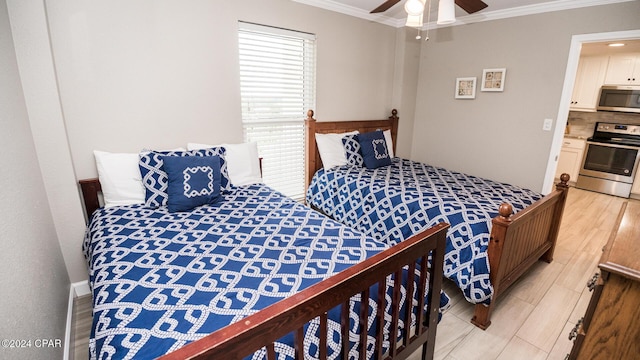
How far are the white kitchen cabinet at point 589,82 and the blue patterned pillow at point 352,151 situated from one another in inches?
147

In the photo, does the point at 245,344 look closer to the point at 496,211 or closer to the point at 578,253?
the point at 496,211

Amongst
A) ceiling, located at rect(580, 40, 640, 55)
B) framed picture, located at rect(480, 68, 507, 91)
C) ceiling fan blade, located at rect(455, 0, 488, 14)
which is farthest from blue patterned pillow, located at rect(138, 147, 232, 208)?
ceiling, located at rect(580, 40, 640, 55)

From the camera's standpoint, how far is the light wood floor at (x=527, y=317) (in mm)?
1846

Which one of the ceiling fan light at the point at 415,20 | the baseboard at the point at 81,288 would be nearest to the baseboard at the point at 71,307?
the baseboard at the point at 81,288

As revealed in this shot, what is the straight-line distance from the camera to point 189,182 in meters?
2.14

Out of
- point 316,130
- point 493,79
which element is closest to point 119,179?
point 316,130

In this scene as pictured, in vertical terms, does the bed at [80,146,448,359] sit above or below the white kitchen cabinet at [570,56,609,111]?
below

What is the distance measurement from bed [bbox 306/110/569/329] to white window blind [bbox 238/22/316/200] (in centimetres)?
19

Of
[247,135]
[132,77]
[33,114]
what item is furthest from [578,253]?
[33,114]

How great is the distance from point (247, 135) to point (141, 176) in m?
1.10

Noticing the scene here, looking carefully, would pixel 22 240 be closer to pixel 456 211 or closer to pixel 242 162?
pixel 242 162

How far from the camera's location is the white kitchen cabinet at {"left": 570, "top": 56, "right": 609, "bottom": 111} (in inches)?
183

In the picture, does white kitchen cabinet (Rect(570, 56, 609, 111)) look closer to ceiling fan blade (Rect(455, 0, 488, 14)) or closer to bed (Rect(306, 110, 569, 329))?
bed (Rect(306, 110, 569, 329))

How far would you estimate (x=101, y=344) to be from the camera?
1.05 meters
